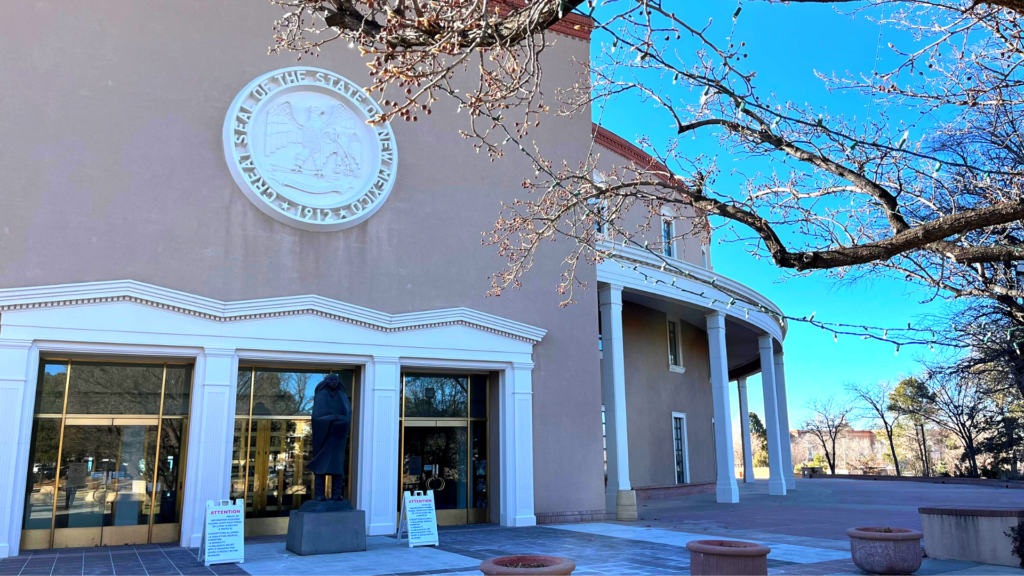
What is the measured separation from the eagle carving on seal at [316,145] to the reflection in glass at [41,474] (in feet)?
Result: 19.5

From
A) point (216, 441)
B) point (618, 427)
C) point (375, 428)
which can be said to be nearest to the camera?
point (216, 441)

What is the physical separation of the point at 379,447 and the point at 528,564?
8259 millimetres

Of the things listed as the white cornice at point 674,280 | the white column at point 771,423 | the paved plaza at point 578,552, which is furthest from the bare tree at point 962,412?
the paved plaza at point 578,552

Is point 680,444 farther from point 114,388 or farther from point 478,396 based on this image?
point 114,388

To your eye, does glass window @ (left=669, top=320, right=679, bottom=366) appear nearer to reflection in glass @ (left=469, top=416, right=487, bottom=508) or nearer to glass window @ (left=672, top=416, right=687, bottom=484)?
glass window @ (left=672, top=416, right=687, bottom=484)

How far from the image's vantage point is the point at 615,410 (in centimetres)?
1912

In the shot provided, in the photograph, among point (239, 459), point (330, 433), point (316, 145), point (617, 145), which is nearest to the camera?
point (330, 433)

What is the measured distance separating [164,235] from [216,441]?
3.75 metres

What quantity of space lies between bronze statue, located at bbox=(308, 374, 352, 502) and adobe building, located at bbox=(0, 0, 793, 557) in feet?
6.85

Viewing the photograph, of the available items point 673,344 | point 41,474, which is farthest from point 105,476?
point 673,344

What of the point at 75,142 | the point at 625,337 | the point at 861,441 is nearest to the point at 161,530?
the point at 75,142

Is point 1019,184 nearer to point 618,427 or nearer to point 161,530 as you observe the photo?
point 618,427

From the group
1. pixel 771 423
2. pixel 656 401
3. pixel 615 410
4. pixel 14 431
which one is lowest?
pixel 14 431

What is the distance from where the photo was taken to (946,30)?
27.0 feet
